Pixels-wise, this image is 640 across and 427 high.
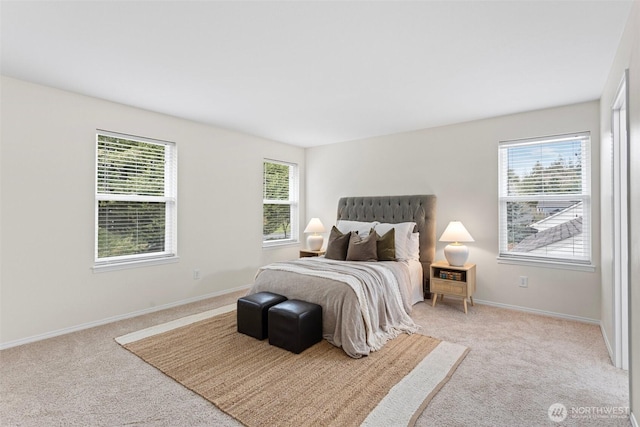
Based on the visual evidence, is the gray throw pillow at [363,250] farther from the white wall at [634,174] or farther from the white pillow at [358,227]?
the white wall at [634,174]

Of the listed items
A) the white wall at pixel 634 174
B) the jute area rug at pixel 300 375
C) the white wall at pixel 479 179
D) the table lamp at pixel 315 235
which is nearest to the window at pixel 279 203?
the table lamp at pixel 315 235

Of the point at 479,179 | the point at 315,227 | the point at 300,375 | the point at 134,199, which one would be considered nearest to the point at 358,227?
the point at 315,227

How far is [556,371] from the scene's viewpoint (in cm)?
244

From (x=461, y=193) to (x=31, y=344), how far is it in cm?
509

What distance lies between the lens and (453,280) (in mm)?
3943

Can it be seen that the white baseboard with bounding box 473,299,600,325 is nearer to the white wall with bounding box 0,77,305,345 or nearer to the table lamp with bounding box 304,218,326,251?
the table lamp with bounding box 304,218,326,251

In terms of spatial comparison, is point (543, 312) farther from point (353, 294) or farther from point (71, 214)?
point (71, 214)

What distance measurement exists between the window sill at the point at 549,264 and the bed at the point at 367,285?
3.03 ft

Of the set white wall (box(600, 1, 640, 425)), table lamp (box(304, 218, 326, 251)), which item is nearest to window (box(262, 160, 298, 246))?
table lamp (box(304, 218, 326, 251))

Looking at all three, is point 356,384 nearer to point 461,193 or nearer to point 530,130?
point 461,193

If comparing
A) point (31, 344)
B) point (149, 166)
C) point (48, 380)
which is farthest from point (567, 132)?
point (31, 344)

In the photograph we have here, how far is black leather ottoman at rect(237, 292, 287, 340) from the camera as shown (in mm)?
2990

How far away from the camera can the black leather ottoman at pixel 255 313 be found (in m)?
2.99

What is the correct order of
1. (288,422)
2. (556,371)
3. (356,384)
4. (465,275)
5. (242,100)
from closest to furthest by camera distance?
1. (288,422)
2. (356,384)
3. (556,371)
4. (242,100)
5. (465,275)
